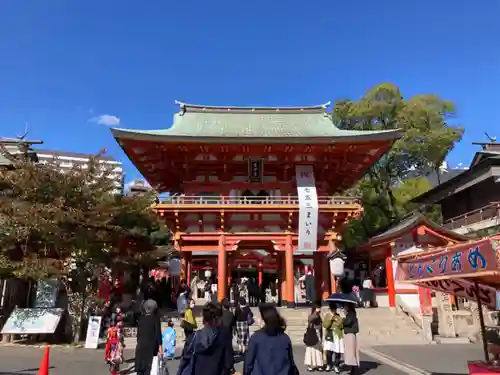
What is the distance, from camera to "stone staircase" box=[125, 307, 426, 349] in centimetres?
1556

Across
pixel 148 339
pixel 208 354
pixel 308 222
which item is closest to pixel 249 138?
pixel 308 222

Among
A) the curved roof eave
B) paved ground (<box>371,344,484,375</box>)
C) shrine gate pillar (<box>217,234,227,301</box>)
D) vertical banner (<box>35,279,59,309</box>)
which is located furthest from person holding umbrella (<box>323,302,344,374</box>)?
the curved roof eave

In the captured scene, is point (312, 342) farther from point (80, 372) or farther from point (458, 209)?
point (458, 209)

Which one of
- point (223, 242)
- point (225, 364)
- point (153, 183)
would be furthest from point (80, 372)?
point (153, 183)

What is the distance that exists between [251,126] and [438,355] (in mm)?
18166

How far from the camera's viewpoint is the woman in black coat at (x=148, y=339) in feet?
22.9

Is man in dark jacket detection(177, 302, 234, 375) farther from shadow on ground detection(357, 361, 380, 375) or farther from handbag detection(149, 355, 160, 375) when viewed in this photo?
shadow on ground detection(357, 361, 380, 375)

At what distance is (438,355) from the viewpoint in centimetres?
1201

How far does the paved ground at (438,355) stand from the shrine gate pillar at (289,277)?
24.0 feet

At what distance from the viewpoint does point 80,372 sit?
376 inches

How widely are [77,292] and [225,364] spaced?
10.8m

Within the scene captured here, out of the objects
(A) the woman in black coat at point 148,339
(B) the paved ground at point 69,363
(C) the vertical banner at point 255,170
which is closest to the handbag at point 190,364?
(A) the woman in black coat at point 148,339

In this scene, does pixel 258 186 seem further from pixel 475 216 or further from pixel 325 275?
pixel 475 216

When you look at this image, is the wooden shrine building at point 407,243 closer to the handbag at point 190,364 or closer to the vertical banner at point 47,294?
the vertical banner at point 47,294
